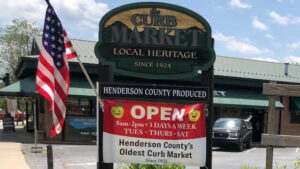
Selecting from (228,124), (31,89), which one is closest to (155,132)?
(228,124)

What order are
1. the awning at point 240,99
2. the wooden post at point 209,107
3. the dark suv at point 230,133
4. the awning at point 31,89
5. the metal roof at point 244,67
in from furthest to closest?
the metal roof at point 244,67 < the awning at point 240,99 < the awning at point 31,89 < the dark suv at point 230,133 < the wooden post at point 209,107

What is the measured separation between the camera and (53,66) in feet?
17.3

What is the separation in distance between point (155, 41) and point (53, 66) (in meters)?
1.60

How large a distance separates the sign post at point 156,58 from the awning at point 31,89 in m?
13.3

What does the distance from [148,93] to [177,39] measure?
0.96m

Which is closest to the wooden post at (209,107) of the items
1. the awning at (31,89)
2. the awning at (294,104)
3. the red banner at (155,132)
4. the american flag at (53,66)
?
the red banner at (155,132)

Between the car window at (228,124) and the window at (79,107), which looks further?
the window at (79,107)

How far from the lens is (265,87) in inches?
217

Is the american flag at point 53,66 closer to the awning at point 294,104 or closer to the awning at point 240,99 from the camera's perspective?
the awning at point 240,99

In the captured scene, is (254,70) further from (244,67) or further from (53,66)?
(53,66)

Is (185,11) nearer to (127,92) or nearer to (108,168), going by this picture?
(127,92)

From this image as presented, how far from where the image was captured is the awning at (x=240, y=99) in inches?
882

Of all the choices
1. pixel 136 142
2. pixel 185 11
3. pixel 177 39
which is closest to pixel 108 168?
pixel 136 142

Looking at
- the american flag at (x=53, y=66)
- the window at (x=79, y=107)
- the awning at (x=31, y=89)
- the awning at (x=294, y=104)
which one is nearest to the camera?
the american flag at (x=53, y=66)
